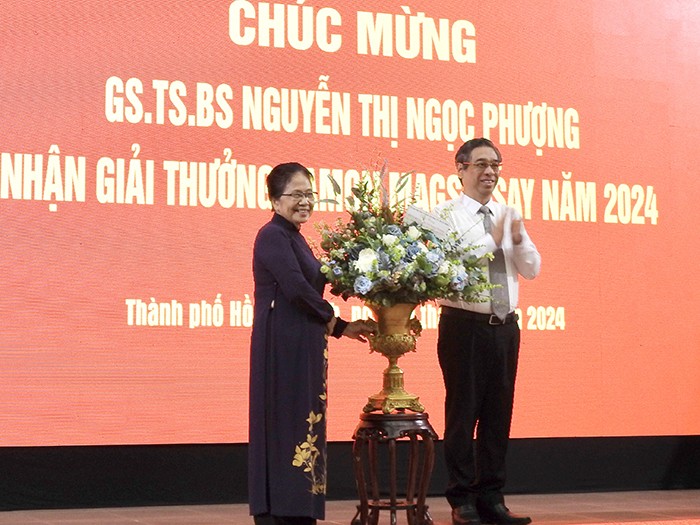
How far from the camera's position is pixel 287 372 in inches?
129

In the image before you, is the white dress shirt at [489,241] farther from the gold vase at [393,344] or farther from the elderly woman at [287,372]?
the elderly woman at [287,372]

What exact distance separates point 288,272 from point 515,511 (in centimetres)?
189

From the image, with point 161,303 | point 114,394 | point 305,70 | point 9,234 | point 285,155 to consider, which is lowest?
point 114,394

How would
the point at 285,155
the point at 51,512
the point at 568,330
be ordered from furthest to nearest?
the point at 568,330
the point at 285,155
the point at 51,512

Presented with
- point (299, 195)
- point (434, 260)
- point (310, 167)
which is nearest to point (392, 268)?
point (434, 260)

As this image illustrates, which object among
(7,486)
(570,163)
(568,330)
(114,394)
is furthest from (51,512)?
(570,163)

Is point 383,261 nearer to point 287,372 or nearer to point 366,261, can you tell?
point 366,261

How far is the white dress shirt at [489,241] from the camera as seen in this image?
12.7 ft

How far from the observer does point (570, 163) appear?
208 inches

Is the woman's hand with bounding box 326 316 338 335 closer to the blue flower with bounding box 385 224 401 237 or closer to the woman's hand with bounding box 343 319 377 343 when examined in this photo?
the woman's hand with bounding box 343 319 377 343

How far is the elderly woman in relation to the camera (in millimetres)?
3240

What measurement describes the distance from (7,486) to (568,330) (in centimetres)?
257

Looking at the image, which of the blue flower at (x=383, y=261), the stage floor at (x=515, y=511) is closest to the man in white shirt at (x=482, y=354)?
the stage floor at (x=515, y=511)

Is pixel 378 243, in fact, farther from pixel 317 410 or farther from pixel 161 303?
pixel 161 303
